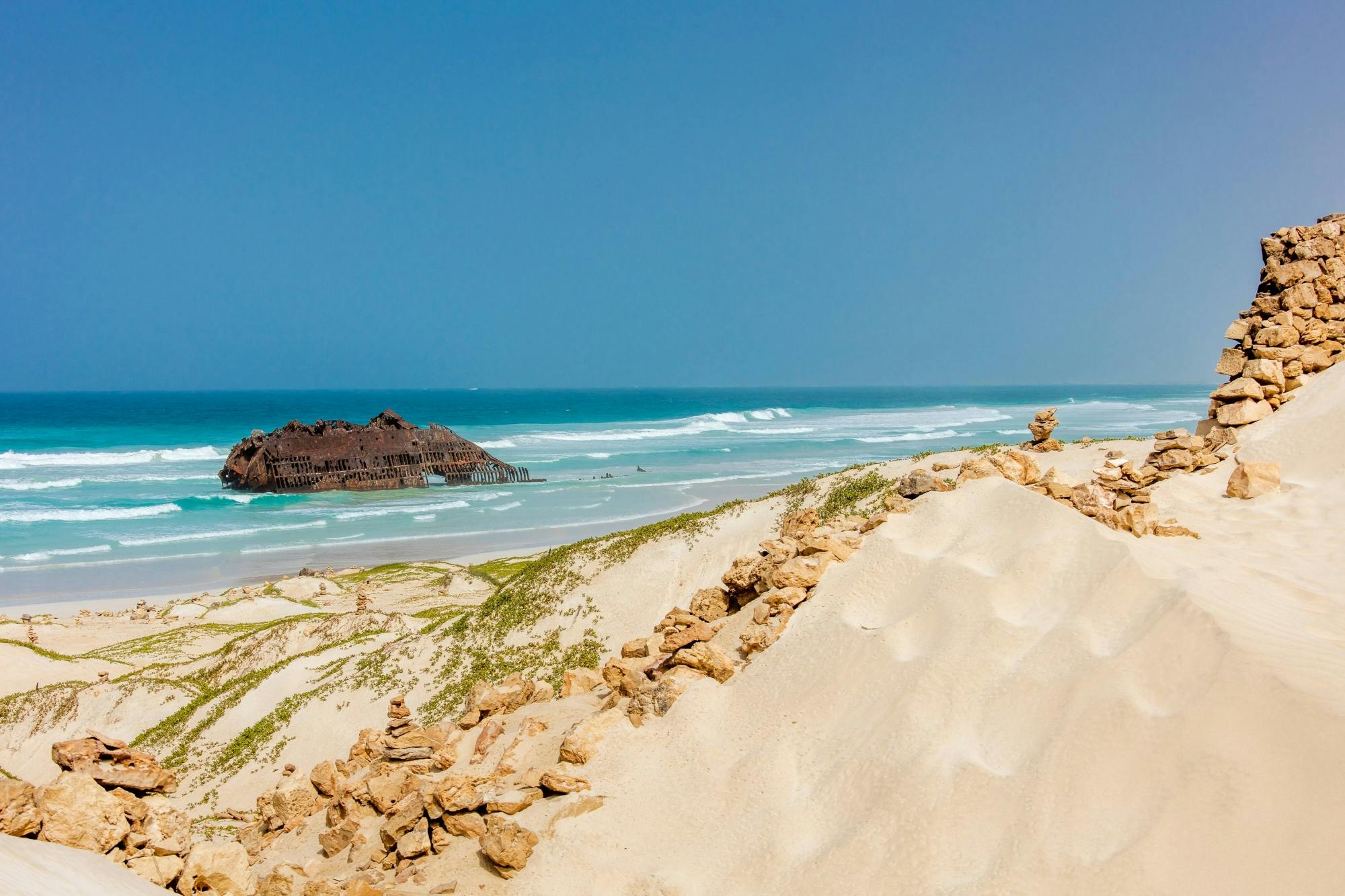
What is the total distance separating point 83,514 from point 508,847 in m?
44.1

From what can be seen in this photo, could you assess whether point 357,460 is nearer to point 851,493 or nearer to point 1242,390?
point 851,493

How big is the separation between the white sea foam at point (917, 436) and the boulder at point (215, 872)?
63.1 meters

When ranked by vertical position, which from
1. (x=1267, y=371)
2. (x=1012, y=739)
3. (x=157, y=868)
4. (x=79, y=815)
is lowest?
(x=157, y=868)

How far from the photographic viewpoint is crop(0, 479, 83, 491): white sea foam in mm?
51456

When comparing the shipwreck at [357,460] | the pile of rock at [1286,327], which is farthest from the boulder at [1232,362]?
the shipwreck at [357,460]

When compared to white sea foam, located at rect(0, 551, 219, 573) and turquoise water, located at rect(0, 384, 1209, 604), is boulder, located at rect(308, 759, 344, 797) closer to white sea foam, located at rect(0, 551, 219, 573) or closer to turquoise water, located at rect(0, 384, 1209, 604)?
turquoise water, located at rect(0, 384, 1209, 604)

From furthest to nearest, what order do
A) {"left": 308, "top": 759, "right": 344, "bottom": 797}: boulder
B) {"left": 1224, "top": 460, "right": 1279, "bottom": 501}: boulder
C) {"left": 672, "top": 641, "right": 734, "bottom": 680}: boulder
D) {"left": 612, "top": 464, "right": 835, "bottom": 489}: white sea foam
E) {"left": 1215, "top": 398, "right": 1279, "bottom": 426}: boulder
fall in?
{"left": 612, "top": 464, "right": 835, "bottom": 489}: white sea foam → {"left": 1215, "top": 398, "right": 1279, "bottom": 426}: boulder → {"left": 1224, "top": 460, "right": 1279, "bottom": 501}: boulder → {"left": 308, "top": 759, "right": 344, "bottom": 797}: boulder → {"left": 672, "top": 641, "right": 734, "bottom": 680}: boulder

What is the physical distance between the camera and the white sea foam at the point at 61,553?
32.9 meters

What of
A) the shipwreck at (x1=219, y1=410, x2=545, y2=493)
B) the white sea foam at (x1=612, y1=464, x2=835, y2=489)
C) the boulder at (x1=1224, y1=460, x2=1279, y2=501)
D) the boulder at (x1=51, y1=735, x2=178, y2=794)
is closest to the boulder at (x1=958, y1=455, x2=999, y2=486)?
the boulder at (x1=1224, y1=460, x2=1279, y2=501)

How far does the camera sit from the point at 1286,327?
47.4ft

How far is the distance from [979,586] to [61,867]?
24.3ft

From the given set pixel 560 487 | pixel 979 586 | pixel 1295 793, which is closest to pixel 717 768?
pixel 979 586

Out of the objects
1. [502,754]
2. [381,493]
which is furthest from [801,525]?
[381,493]

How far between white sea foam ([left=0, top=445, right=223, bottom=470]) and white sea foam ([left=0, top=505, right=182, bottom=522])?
22.4 meters
